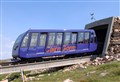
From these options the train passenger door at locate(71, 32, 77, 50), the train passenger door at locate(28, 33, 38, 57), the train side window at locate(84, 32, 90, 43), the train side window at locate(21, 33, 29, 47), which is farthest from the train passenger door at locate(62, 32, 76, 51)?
the train side window at locate(21, 33, 29, 47)

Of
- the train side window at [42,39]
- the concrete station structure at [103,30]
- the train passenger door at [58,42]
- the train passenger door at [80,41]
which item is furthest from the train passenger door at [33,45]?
the concrete station structure at [103,30]

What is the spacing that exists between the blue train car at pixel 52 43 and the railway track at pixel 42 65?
725mm

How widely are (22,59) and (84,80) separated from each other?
916cm

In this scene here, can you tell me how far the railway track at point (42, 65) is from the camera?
22531 millimetres

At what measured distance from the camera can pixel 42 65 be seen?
24953 mm

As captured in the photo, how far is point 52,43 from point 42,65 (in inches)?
92.0

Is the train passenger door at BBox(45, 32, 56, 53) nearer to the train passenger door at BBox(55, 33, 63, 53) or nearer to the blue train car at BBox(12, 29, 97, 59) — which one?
the blue train car at BBox(12, 29, 97, 59)

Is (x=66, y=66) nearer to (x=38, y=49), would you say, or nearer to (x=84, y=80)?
(x=38, y=49)

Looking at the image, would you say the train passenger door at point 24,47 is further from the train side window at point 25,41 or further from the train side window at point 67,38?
the train side window at point 67,38

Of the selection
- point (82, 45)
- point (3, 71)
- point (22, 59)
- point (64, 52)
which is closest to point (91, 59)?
point (82, 45)

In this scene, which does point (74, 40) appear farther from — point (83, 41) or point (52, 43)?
point (52, 43)

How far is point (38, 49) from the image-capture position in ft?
80.0

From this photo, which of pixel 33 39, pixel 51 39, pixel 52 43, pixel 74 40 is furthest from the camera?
A: pixel 74 40

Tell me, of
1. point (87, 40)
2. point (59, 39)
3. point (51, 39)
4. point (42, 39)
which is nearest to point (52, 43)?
point (51, 39)
